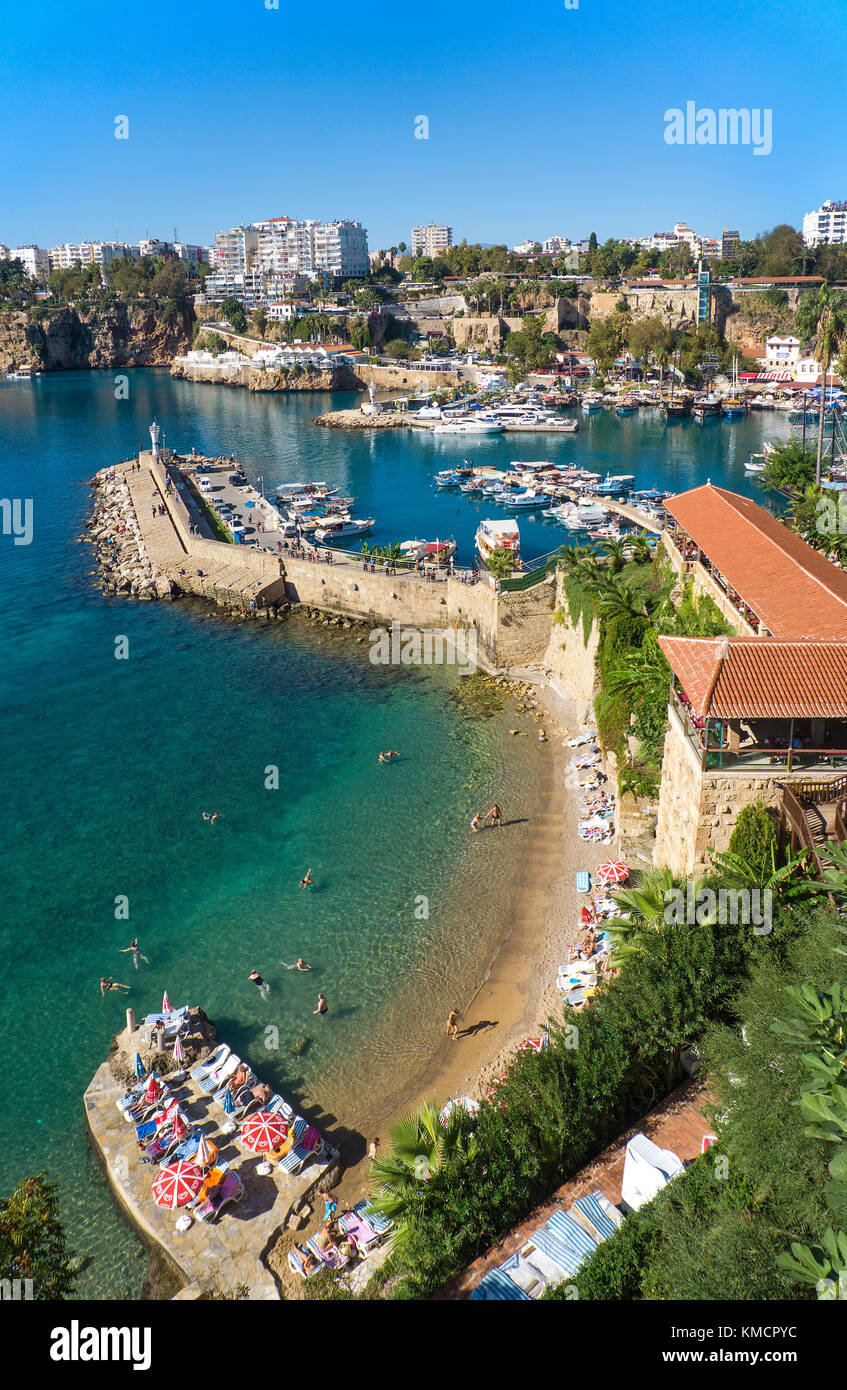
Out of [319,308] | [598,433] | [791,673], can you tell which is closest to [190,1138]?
[791,673]

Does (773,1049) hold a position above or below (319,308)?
below

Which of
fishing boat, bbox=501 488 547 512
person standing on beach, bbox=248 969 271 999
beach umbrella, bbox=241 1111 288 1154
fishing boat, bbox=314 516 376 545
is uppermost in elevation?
fishing boat, bbox=501 488 547 512

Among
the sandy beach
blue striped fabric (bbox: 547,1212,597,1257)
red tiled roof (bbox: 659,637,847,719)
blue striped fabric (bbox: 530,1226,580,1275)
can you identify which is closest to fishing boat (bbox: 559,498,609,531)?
the sandy beach

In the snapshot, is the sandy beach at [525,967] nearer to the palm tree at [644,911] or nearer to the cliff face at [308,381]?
the palm tree at [644,911]

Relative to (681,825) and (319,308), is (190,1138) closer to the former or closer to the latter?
(681,825)

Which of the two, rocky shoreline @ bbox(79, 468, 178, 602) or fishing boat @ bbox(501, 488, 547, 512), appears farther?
fishing boat @ bbox(501, 488, 547, 512)

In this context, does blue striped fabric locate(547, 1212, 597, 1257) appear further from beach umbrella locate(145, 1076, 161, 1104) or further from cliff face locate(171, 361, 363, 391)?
cliff face locate(171, 361, 363, 391)
